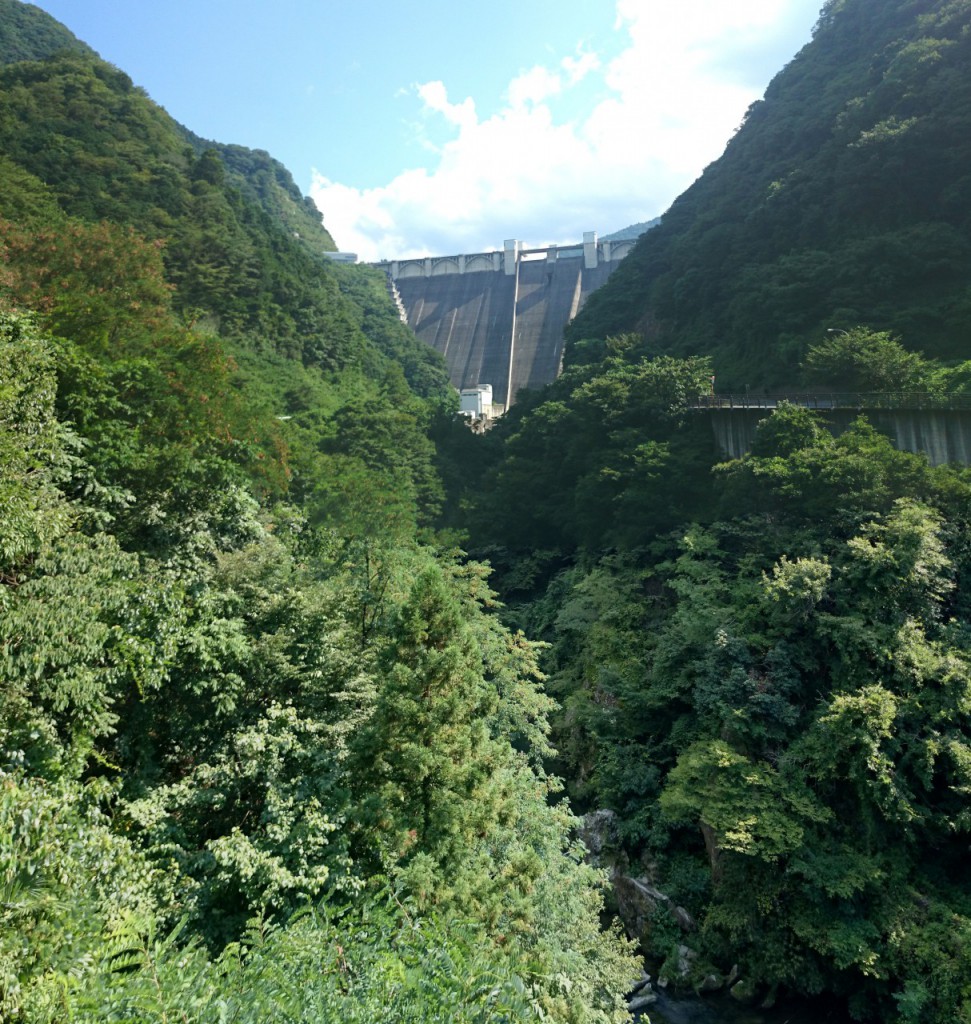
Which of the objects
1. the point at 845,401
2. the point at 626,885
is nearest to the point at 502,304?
the point at 845,401

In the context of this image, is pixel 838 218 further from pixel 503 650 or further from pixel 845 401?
pixel 503 650

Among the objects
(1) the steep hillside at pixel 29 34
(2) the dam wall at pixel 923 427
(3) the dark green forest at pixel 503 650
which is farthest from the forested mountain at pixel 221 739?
(1) the steep hillside at pixel 29 34

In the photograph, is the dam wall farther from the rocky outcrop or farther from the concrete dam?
the concrete dam

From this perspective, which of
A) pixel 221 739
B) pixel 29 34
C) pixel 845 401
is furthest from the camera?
pixel 29 34

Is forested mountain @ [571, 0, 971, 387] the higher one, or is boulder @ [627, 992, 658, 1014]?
forested mountain @ [571, 0, 971, 387]

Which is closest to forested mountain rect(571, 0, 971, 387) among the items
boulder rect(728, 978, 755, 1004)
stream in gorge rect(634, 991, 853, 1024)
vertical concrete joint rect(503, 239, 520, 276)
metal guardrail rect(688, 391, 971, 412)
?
metal guardrail rect(688, 391, 971, 412)

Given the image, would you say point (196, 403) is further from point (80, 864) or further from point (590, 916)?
point (590, 916)

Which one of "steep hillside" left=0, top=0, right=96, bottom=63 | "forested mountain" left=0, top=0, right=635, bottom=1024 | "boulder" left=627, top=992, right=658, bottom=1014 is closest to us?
"forested mountain" left=0, top=0, right=635, bottom=1024
